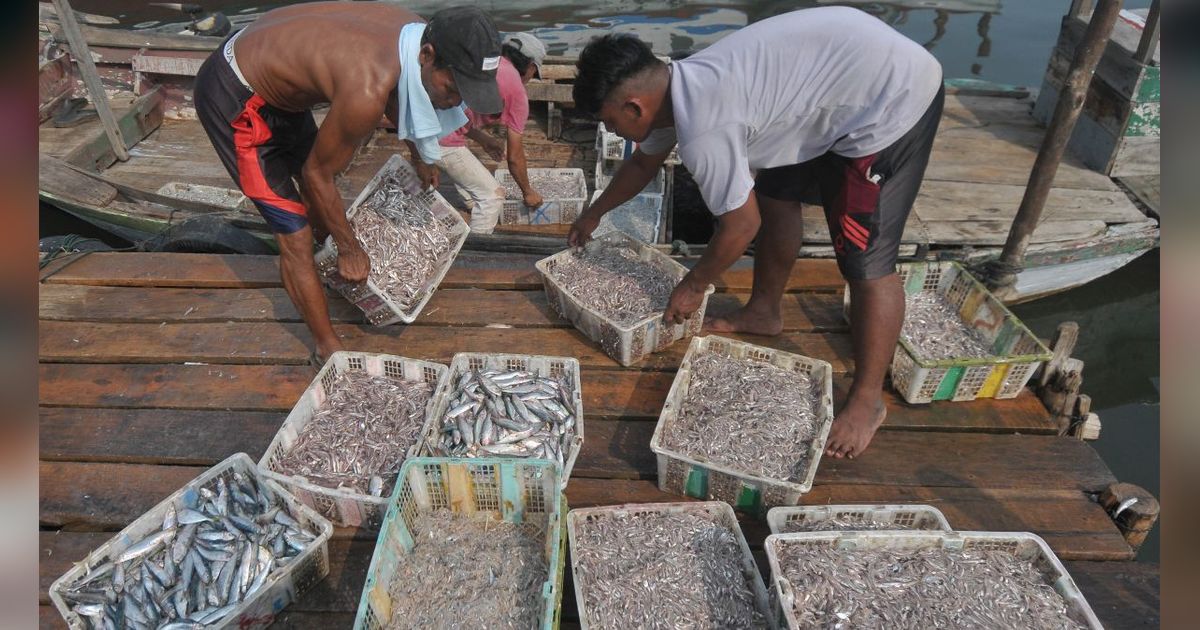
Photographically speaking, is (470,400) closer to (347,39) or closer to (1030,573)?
(347,39)

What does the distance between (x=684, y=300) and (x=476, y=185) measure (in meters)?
2.66

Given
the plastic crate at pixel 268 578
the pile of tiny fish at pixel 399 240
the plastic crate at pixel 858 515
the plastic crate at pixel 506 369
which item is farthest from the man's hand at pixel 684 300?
the plastic crate at pixel 268 578

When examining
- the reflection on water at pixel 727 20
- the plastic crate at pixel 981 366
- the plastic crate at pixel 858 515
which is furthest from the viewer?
the reflection on water at pixel 727 20

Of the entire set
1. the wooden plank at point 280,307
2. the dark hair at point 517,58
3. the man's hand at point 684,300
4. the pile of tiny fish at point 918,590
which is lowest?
the wooden plank at point 280,307

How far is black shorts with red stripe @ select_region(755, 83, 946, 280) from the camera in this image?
9.86 feet

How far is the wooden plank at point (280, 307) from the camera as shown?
434 cm

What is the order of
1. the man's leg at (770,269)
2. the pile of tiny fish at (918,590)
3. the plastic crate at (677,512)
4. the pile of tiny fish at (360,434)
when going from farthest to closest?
the man's leg at (770,269)
the pile of tiny fish at (360,434)
the plastic crate at (677,512)
the pile of tiny fish at (918,590)

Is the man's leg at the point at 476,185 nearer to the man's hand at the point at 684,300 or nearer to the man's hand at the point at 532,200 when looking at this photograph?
the man's hand at the point at 532,200

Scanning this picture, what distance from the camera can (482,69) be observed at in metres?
3.11

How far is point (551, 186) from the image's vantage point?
6676 mm

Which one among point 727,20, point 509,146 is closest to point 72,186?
point 509,146

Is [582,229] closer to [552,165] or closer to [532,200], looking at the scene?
[532,200]

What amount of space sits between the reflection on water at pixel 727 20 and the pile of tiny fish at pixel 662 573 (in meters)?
12.7

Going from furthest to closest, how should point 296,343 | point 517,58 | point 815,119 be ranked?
1. point 517,58
2. point 296,343
3. point 815,119
